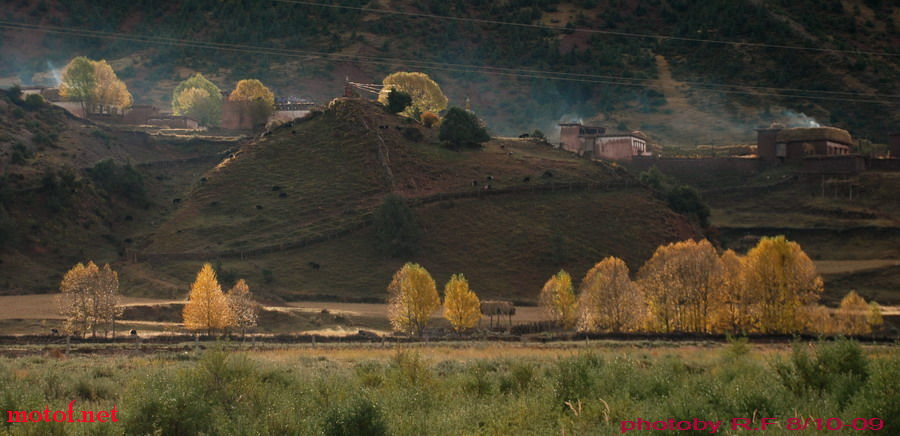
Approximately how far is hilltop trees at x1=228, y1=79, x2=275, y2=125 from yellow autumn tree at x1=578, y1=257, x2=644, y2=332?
79.0 metres

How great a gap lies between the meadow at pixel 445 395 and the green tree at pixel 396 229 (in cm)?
4925

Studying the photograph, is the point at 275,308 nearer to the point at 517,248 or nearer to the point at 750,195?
the point at 517,248

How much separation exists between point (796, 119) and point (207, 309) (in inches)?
4464

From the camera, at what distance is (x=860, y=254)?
281 ft

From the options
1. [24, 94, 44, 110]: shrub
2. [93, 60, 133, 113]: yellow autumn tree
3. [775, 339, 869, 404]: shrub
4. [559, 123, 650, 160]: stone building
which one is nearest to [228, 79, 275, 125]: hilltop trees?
[93, 60, 133, 113]: yellow autumn tree

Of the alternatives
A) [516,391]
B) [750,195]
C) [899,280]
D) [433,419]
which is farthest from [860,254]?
[433,419]

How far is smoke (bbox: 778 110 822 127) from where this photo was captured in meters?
139

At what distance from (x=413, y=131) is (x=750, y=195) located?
3846 cm

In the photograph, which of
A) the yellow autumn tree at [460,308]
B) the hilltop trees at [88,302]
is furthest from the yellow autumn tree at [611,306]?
the hilltop trees at [88,302]

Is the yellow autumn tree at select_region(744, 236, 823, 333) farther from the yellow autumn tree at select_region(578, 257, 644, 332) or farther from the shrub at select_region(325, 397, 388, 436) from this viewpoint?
the shrub at select_region(325, 397, 388, 436)

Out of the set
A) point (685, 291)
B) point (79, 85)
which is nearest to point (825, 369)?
point (685, 291)

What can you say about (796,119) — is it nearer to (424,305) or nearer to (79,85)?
(424,305)

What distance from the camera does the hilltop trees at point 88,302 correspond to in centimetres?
5578

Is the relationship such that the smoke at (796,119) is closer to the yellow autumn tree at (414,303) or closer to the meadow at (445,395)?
the yellow autumn tree at (414,303)
